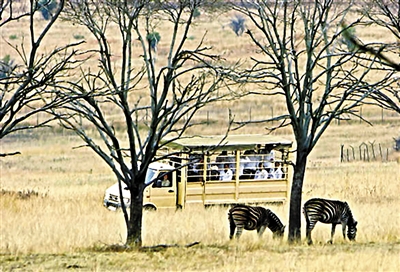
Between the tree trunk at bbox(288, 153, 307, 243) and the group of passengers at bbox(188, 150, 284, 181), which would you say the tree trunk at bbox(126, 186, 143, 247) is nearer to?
the tree trunk at bbox(288, 153, 307, 243)

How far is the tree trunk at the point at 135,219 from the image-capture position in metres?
16.5

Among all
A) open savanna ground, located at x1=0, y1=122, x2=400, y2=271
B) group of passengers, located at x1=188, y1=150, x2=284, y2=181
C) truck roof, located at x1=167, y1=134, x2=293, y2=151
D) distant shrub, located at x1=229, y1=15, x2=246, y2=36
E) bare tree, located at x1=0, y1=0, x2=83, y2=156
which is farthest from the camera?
distant shrub, located at x1=229, y1=15, x2=246, y2=36

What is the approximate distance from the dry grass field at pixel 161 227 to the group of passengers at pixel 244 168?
40.6 inches

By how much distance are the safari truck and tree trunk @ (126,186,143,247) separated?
25.7 feet

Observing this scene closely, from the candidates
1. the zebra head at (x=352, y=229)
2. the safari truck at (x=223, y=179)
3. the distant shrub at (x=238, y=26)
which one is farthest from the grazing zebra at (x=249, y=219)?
the distant shrub at (x=238, y=26)

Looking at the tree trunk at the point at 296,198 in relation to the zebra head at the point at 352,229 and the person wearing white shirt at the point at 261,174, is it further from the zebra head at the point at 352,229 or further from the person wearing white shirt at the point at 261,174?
the person wearing white shirt at the point at 261,174

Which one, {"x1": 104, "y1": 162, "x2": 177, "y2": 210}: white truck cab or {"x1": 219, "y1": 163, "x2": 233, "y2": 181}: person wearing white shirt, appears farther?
{"x1": 219, "y1": 163, "x2": 233, "y2": 181}: person wearing white shirt

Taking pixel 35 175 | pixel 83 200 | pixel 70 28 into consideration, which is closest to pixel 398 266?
pixel 83 200

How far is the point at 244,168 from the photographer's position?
2591 cm

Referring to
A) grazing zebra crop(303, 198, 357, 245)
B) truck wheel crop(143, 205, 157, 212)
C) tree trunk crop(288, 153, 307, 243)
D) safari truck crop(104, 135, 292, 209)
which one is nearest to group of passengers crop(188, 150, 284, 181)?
safari truck crop(104, 135, 292, 209)

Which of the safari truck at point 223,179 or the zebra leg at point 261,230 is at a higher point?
the safari truck at point 223,179

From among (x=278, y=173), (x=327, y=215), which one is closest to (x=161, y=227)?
(x=327, y=215)

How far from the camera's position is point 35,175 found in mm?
35656

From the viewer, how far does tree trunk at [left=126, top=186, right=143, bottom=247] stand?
54.0ft
